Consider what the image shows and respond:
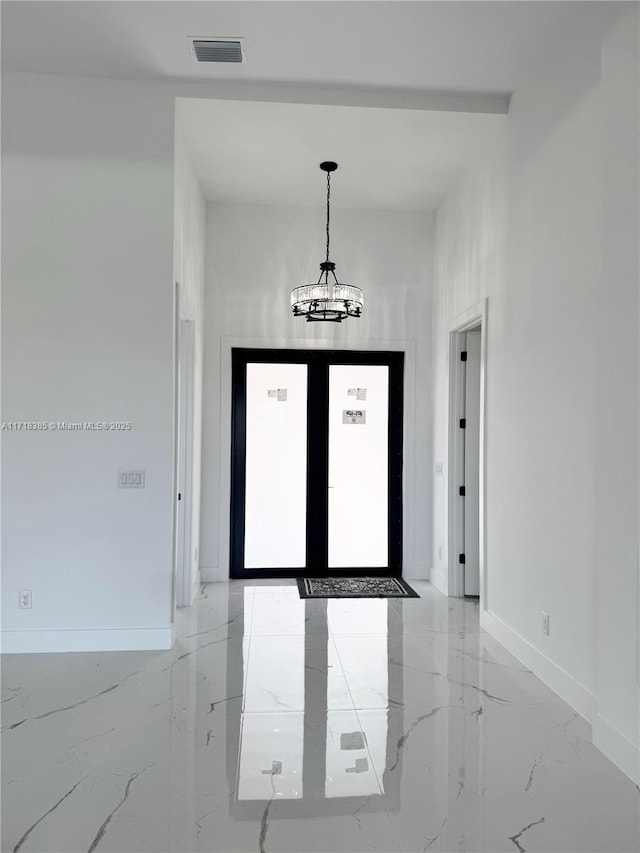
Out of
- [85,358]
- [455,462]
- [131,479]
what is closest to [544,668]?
[455,462]

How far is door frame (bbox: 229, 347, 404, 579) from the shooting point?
5.77 m

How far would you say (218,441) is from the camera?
569 centimetres

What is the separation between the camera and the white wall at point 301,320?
5.70m

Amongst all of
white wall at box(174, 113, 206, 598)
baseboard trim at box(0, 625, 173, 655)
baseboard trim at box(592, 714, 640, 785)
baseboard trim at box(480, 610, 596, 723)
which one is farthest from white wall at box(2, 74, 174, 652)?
baseboard trim at box(592, 714, 640, 785)

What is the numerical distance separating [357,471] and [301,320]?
1.53 meters

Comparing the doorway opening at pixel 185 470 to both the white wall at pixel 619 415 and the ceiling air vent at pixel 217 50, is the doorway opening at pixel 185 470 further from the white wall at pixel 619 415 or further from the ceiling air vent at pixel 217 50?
the white wall at pixel 619 415

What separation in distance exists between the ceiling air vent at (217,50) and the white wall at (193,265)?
0.41 meters

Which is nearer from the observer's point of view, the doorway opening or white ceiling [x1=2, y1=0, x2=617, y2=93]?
white ceiling [x1=2, y1=0, x2=617, y2=93]

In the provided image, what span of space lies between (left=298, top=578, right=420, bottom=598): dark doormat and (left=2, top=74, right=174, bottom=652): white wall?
175 centimetres

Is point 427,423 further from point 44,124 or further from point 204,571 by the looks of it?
point 44,124

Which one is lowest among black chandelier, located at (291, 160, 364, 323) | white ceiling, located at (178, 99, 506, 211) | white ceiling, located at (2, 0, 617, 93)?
black chandelier, located at (291, 160, 364, 323)

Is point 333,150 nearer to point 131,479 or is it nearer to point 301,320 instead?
point 301,320

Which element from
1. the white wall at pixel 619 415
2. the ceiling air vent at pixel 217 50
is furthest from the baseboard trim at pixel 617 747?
the ceiling air vent at pixel 217 50

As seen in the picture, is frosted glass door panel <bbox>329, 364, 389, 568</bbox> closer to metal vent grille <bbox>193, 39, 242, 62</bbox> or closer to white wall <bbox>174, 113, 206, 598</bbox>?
white wall <bbox>174, 113, 206, 598</bbox>
